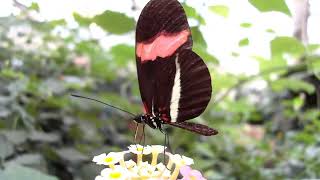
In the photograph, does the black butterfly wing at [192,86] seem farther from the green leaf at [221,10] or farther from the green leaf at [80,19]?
the green leaf at [80,19]

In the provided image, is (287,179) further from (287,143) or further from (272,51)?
(287,143)

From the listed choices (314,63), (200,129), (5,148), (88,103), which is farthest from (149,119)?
(88,103)

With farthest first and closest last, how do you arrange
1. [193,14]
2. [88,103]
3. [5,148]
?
[88,103] < [5,148] < [193,14]

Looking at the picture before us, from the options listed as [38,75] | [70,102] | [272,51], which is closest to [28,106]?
[70,102]

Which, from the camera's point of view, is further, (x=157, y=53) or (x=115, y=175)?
(x=157, y=53)

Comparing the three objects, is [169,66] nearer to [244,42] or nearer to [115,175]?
[115,175]

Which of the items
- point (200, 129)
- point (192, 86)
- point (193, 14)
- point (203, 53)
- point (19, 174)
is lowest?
point (19, 174)
